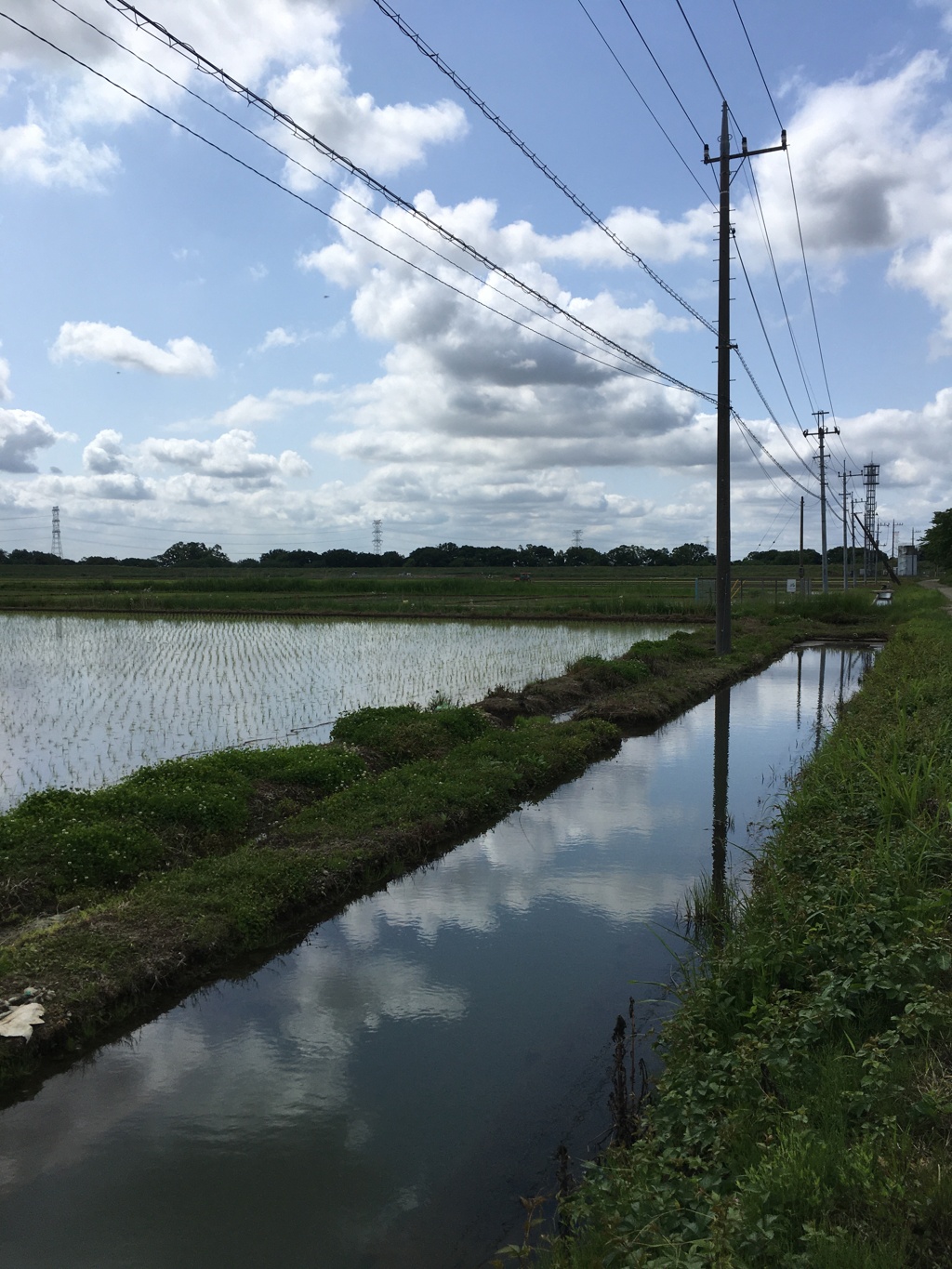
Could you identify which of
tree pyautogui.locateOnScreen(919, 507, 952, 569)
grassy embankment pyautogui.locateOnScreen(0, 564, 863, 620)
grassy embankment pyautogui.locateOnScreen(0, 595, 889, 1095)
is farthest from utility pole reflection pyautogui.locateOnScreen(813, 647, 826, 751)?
tree pyautogui.locateOnScreen(919, 507, 952, 569)

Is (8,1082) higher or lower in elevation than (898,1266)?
lower

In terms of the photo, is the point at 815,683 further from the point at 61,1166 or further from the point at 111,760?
the point at 61,1166

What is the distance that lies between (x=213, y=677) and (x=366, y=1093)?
52.4 feet

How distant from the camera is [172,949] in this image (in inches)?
247

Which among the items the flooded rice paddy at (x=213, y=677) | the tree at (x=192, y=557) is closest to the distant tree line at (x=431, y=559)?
the tree at (x=192, y=557)

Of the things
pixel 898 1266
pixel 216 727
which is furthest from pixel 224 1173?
pixel 216 727

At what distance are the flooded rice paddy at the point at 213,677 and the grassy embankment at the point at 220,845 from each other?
2.00m

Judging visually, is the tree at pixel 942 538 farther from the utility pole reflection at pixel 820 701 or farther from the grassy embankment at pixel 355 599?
the utility pole reflection at pixel 820 701

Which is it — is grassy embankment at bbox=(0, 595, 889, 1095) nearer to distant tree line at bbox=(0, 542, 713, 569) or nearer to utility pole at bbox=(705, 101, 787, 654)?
utility pole at bbox=(705, 101, 787, 654)

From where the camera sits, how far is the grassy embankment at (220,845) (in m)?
5.89

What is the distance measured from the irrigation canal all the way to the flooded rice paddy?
5.27 meters

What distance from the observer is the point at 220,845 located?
28.1 feet

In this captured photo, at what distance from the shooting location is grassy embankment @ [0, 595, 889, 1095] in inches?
232

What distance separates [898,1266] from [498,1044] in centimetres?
307
